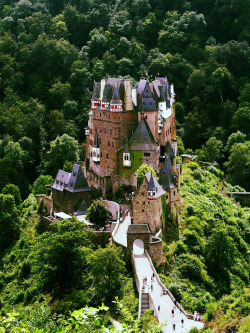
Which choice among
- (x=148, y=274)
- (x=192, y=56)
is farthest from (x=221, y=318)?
(x=192, y=56)

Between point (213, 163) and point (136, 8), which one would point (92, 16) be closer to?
point (136, 8)

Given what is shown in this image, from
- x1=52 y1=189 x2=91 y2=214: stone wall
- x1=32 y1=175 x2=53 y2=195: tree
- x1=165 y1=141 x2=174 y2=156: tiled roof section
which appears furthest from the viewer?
x1=32 y1=175 x2=53 y2=195: tree

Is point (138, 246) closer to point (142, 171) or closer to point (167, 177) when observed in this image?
point (142, 171)

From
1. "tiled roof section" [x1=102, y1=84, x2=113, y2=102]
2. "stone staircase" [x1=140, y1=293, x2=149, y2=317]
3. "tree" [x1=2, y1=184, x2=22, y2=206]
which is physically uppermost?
"tiled roof section" [x1=102, y1=84, x2=113, y2=102]

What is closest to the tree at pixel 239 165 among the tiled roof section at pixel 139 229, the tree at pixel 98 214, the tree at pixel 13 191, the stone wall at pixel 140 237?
the tree at pixel 98 214

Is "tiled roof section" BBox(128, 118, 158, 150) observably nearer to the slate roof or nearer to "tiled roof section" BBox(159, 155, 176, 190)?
"tiled roof section" BBox(159, 155, 176, 190)

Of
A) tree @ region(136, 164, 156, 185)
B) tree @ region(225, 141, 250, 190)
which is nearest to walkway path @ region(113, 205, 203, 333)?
tree @ region(136, 164, 156, 185)
